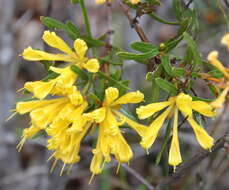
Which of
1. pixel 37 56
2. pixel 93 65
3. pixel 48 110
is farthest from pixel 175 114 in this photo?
pixel 37 56

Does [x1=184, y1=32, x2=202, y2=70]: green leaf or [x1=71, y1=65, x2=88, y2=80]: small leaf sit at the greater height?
[x1=184, y1=32, x2=202, y2=70]: green leaf

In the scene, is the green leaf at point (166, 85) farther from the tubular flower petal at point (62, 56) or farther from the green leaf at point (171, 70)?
the tubular flower petal at point (62, 56)

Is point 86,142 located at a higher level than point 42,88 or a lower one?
lower

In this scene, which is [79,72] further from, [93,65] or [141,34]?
[141,34]

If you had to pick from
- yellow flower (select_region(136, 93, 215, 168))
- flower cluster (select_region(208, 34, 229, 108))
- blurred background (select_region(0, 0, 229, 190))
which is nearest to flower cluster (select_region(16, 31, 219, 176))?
yellow flower (select_region(136, 93, 215, 168))

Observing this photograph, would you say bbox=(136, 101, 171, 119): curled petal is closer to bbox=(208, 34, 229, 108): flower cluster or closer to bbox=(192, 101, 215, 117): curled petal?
bbox=(192, 101, 215, 117): curled petal

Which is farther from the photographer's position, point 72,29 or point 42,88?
point 72,29

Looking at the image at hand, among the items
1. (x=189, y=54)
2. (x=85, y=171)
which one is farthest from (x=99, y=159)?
(x=85, y=171)
